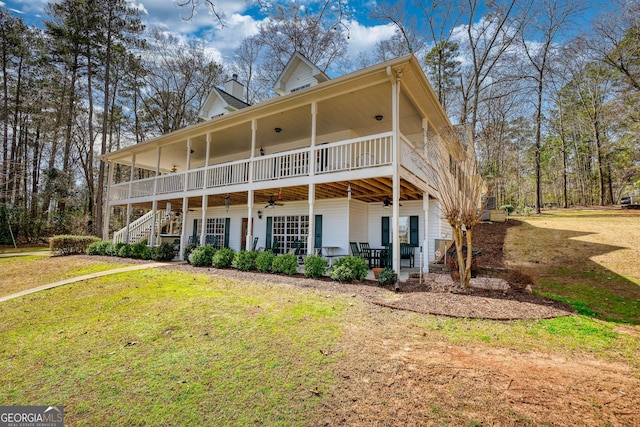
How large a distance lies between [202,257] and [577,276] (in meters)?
12.4

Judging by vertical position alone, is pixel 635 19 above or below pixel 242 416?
above

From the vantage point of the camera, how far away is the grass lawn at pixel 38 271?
8886 millimetres

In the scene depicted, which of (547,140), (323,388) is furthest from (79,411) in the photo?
(547,140)

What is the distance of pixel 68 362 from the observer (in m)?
3.78

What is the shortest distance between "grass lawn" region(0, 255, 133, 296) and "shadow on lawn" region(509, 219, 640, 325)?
14041 millimetres

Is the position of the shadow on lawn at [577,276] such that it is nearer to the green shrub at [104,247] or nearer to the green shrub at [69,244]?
the green shrub at [104,247]

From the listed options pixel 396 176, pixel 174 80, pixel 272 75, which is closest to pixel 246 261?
pixel 396 176

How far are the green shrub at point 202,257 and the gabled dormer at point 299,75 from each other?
27.9ft

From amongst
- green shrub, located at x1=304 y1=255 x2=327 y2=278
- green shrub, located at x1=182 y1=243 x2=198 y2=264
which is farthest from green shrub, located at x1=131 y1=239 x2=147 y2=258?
green shrub, located at x1=304 y1=255 x2=327 y2=278

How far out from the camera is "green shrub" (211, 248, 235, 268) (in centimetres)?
1083

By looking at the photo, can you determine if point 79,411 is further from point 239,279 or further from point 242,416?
point 239,279

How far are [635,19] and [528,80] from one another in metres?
5.69

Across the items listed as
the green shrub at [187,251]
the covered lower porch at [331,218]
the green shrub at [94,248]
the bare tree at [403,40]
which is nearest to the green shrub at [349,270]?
the covered lower porch at [331,218]

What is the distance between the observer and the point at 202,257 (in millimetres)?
11352
